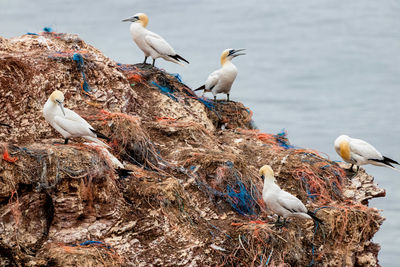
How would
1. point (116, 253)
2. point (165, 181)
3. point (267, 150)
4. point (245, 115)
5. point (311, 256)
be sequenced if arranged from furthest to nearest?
point (245, 115)
point (267, 150)
point (311, 256)
point (165, 181)
point (116, 253)

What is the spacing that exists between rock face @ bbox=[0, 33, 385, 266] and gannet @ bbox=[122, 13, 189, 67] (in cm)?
47

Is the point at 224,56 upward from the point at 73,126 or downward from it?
upward

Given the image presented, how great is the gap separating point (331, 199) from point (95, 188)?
6.11 metres

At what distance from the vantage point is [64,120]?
12359 millimetres

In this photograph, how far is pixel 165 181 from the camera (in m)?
12.8

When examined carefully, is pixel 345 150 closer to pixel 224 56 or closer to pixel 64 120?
pixel 224 56

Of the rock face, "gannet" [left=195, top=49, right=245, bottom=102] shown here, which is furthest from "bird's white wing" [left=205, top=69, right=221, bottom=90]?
the rock face

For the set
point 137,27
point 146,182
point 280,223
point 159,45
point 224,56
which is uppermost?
point 137,27

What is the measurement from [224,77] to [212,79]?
1.28ft

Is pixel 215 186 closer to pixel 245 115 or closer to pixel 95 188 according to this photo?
pixel 95 188

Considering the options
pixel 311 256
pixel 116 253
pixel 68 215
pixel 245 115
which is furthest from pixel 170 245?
pixel 245 115

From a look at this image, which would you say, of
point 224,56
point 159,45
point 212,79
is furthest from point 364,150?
point 159,45

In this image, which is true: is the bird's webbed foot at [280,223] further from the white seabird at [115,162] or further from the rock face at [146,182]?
the white seabird at [115,162]

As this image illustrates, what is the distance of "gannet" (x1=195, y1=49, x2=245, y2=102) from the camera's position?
19.0 m
